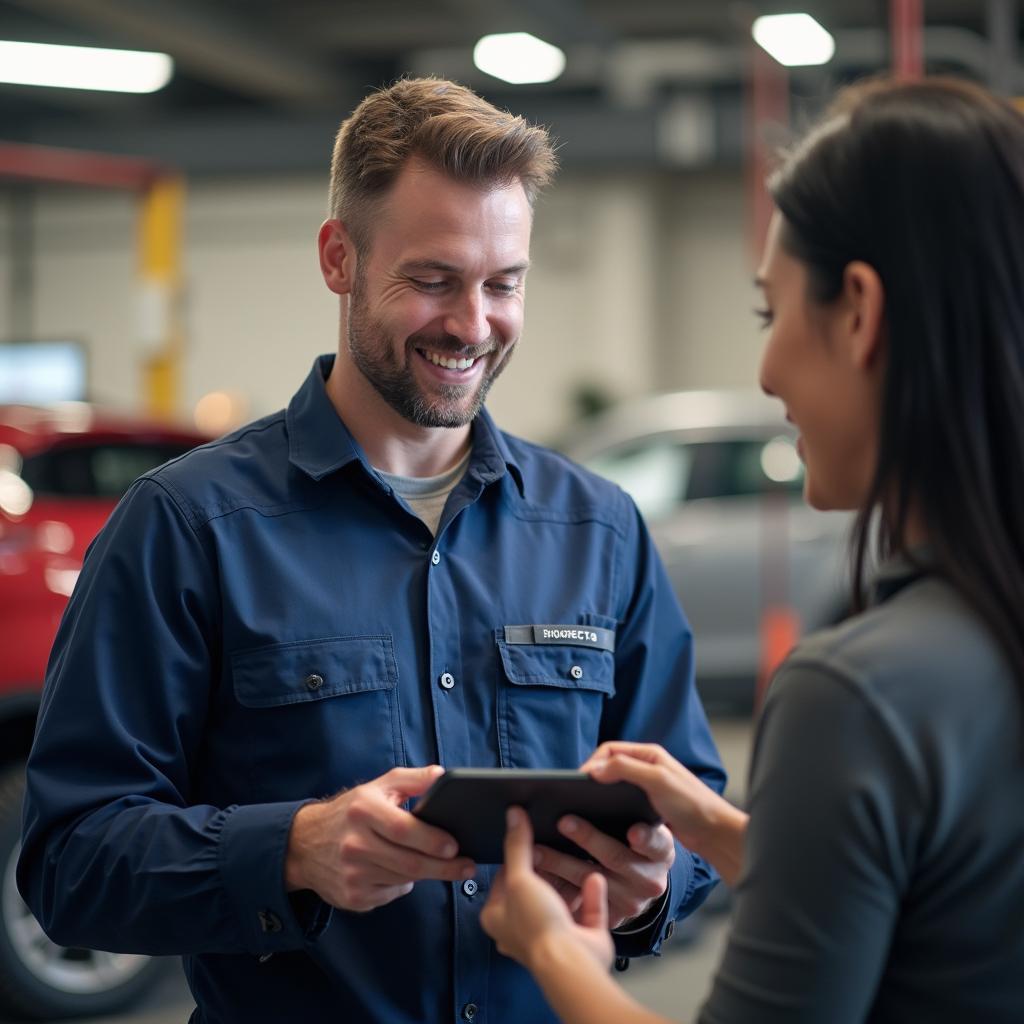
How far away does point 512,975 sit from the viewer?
1721 millimetres

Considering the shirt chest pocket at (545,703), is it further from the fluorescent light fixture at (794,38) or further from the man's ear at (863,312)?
the fluorescent light fixture at (794,38)

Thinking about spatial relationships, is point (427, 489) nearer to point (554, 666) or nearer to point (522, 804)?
point (554, 666)

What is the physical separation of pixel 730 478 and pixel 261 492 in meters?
6.40

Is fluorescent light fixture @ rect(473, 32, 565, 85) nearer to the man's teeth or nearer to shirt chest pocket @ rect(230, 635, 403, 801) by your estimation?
the man's teeth

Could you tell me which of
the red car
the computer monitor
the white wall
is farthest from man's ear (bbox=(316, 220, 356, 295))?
the white wall

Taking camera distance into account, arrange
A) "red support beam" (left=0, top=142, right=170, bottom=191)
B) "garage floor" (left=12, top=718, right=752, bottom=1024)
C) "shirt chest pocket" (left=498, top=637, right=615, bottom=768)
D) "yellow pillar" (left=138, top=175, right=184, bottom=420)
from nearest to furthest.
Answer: "shirt chest pocket" (left=498, top=637, right=615, bottom=768), "garage floor" (left=12, top=718, right=752, bottom=1024), "red support beam" (left=0, top=142, right=170, bottom=191), "yellow pillar" (left=138, top=175, right=184, bottom=420)

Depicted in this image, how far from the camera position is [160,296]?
7867 millimetres

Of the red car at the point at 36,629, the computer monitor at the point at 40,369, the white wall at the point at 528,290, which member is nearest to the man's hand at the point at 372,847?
the red car at the point at 36,629

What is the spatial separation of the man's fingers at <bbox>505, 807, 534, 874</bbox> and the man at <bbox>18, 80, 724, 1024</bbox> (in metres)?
0.11

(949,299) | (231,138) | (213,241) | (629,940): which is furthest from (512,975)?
(213,241)

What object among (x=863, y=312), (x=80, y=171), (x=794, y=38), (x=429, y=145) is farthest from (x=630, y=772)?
(x=794, y=38)

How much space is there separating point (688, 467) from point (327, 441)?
20.7 feet

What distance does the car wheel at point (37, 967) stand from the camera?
3.88 metres

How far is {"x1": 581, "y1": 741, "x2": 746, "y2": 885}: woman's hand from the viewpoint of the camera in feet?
4.58
